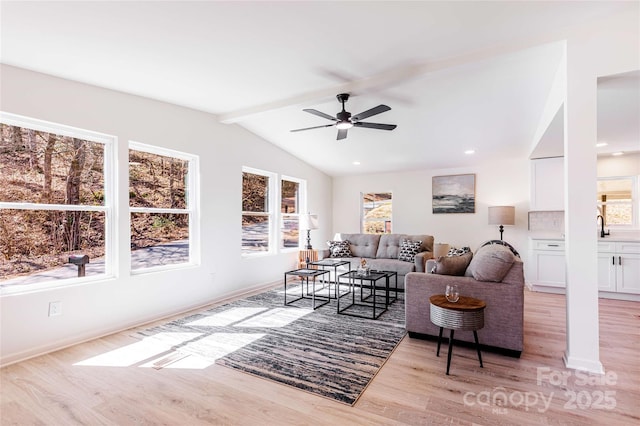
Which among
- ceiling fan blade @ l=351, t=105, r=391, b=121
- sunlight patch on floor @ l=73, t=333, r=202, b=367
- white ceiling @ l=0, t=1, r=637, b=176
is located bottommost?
sunlight patch on floor @ l=73, t=333, r=202, b=367

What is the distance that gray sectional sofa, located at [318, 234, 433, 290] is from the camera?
521cm

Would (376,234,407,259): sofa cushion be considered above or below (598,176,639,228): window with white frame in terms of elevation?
below

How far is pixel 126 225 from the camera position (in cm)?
361

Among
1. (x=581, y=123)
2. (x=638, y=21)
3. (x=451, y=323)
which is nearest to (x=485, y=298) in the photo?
(x=451, y=323)

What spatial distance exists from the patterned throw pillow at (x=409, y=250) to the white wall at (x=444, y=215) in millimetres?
1215

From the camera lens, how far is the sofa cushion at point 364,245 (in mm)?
6195

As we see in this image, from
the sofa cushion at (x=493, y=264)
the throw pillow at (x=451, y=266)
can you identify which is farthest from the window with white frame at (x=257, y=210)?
the sofa cushion at (x=493, y=264)

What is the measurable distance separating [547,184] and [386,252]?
3.07 metres

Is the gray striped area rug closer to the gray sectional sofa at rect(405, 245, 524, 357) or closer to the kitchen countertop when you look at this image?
the gray sectional sofa at rect(405, 245, 524, 357)

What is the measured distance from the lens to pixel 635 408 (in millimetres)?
2037

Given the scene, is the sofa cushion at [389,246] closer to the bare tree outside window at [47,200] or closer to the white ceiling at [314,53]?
the white ceiling at [314,53]

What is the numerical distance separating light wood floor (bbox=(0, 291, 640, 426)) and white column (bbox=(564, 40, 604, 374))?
0.88ft

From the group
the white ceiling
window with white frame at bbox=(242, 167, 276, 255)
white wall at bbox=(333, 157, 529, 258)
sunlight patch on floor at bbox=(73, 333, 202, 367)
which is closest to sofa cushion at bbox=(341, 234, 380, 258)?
white wall at bbox=(333, 157, 529, 258)

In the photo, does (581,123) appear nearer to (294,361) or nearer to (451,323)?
(451,323)
